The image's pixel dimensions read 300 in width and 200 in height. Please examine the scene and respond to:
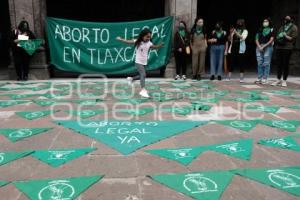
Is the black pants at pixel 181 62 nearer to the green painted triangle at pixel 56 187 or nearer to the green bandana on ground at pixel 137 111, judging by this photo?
the green bandana on ground at pixel 137 111

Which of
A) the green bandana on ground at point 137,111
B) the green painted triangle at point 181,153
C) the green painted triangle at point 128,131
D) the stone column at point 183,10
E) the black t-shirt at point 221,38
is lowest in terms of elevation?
the green painted triangle at point 181,153

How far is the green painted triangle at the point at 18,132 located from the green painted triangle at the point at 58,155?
71 cm

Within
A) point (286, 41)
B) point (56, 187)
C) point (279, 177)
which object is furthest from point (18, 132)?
point (286, 41)

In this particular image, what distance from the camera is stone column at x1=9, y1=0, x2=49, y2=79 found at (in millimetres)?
9875

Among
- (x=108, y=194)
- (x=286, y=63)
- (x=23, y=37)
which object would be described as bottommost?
(x=108, y=194)

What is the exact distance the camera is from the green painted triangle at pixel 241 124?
498 centimetres

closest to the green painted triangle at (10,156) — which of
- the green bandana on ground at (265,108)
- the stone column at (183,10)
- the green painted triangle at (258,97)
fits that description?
the green bandana on ground at (265,108)

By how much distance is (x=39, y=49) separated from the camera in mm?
10133

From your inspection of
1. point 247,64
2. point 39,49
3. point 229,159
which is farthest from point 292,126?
point 247,64

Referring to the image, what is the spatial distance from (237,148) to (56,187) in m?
2.29

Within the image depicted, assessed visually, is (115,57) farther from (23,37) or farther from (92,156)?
(92,156)

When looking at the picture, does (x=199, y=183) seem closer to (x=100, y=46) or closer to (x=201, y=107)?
(x=201, y=107)

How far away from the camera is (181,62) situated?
10.6 meters

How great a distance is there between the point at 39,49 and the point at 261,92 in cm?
A: 693
